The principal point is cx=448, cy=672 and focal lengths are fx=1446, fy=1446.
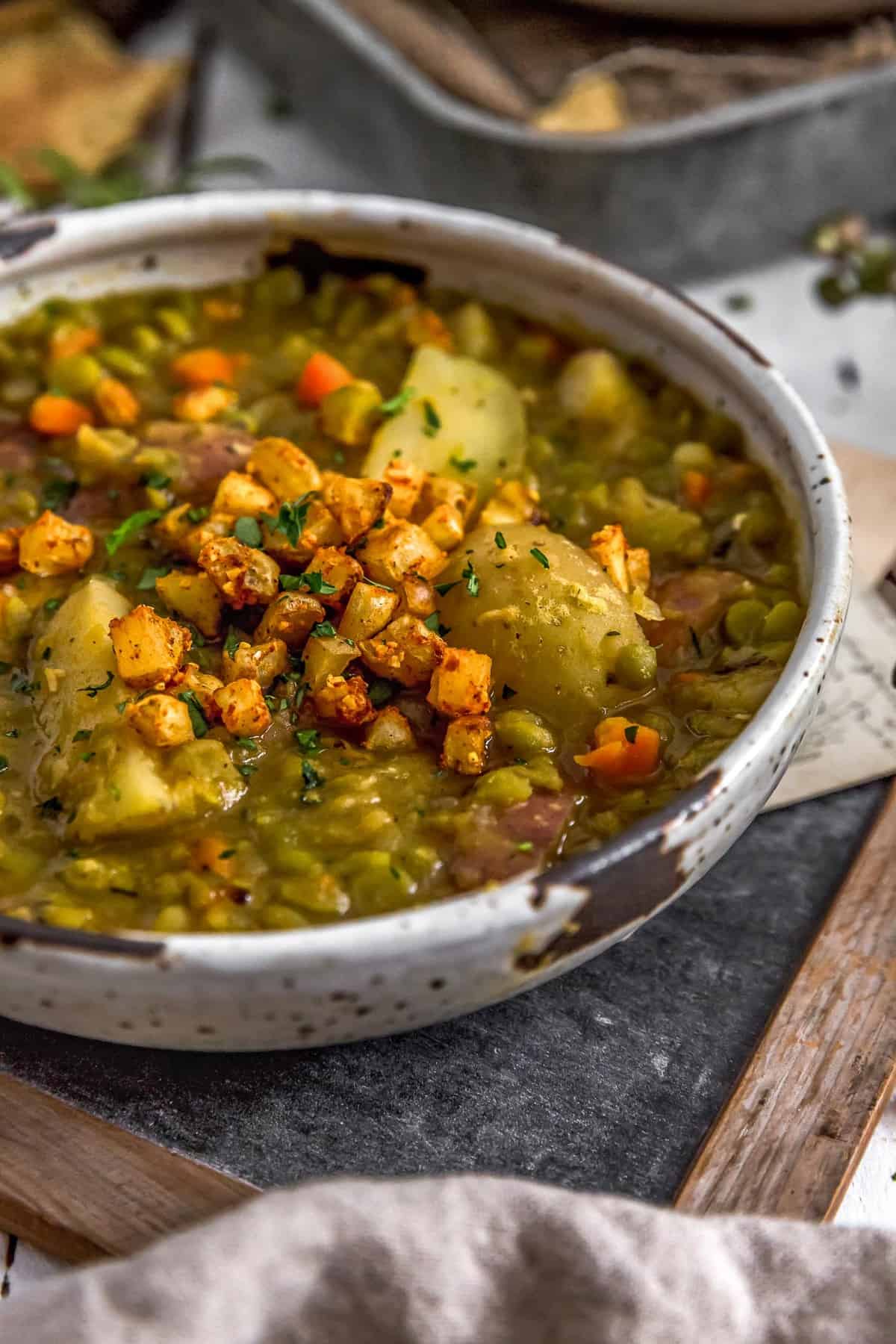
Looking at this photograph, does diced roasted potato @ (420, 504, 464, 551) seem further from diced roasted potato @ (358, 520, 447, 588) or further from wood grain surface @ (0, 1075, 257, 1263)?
wood grain surface @ (0, 1075, 257, 1263)

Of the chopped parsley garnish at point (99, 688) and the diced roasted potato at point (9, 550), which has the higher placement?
the chopped parsley garnish at point (99, 688)

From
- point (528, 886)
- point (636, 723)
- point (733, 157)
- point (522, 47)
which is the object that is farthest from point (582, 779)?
point (522, 47)

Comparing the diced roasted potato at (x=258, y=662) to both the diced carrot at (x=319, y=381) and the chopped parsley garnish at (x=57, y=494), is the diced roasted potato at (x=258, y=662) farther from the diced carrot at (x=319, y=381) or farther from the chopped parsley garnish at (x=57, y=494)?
the diced carrot at (x=319, y=381)

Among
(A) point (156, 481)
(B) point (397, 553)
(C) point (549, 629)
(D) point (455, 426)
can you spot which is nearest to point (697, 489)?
→ (D) point (455, 426)

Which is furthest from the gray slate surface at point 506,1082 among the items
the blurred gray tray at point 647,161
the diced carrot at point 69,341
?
the blurred gray tray at point 647,161

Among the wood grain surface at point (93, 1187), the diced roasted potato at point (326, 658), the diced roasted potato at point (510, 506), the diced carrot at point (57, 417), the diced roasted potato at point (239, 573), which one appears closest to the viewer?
the wood grain surface at point (93, 1187)

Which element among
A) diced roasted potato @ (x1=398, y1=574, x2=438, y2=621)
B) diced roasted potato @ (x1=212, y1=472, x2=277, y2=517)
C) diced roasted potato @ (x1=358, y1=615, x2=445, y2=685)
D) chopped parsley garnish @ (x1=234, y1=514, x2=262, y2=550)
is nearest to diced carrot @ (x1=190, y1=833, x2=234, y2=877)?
diced roasted potato @ (x1=358, y1=615, x2=445, y2=685)
